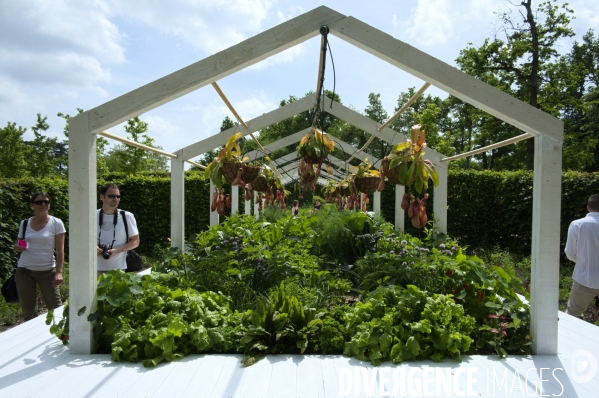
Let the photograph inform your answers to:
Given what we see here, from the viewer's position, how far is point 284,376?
268cm

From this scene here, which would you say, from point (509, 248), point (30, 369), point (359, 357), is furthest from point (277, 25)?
point (509, 248)

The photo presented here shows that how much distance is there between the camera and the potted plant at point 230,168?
4.09 m

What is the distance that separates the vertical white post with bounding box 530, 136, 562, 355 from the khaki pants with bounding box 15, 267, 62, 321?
15.4ft

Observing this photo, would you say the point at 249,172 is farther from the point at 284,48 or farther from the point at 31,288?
the point at 31,288

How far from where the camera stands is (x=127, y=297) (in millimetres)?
3141

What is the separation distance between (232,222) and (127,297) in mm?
4188

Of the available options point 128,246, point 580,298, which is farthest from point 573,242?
point 128,246

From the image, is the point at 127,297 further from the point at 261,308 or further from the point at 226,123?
the point at 226,123

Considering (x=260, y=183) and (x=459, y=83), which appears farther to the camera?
(x=260, y=183)

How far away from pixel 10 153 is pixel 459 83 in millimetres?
19830

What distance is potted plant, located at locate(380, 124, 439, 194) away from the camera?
3.24 metres

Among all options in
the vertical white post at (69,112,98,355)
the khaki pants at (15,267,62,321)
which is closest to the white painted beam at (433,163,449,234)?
the vertical white post at (69,112,98,355)

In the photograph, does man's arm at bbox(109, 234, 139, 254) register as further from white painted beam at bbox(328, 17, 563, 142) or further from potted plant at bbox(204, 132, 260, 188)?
white painted beam at bbox(328, 17, 563, 142)

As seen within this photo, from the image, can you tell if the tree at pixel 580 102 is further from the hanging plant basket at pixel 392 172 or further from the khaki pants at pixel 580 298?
the hanging plant basket at pixel 392 172
